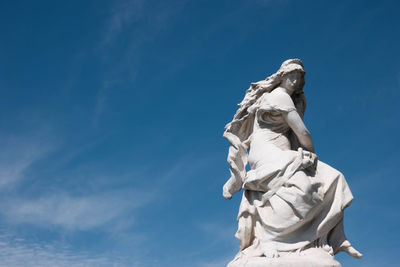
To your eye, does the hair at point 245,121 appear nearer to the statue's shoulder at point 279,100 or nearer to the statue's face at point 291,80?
the statue's face at point 291,80

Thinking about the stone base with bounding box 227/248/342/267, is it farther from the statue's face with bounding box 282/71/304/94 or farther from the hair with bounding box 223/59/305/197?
the statue's face with bounding box 282/71/304/94

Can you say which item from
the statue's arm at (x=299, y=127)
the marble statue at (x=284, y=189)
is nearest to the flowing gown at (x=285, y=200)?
the marble statue at (x=284, y=189)

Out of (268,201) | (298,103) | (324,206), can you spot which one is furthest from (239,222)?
(298,103)

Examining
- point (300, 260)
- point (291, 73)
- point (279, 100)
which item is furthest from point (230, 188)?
point (291, 73)

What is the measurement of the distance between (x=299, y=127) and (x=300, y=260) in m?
2.37

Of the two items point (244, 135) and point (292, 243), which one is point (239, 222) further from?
point (244, 135)

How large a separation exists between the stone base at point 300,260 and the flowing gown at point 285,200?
0.17 metres

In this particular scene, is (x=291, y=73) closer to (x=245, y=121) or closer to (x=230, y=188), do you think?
(x=245, y=121)

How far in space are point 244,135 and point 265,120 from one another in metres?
0.69

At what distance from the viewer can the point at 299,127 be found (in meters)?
8.28

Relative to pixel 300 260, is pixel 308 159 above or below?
above

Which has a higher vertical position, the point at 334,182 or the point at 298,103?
the point at 298,103

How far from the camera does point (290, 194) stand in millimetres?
7516

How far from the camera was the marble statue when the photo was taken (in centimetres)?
745
